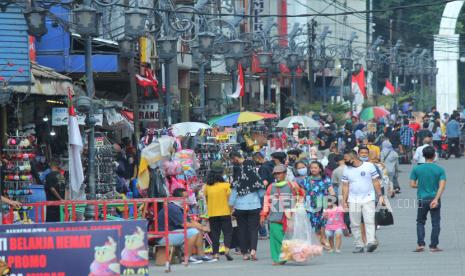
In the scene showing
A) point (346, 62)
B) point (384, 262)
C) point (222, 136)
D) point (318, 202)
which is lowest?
point (384, 262)

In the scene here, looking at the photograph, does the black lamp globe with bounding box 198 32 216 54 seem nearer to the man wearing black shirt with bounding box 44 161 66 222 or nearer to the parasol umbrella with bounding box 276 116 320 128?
the man wearing black shirt with bounding box 44 161 66 222

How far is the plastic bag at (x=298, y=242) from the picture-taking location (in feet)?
58.7

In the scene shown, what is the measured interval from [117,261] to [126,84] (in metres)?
22.6

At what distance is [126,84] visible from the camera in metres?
35.7

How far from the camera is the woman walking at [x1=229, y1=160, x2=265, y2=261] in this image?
18875 millimetres

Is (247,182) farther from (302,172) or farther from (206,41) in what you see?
(206,41)

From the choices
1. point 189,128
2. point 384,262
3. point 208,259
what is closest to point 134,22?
point 189,128

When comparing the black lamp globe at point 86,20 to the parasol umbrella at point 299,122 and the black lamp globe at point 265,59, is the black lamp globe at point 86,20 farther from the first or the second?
the black lamp globe at point 265,59

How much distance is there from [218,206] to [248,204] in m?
0.44

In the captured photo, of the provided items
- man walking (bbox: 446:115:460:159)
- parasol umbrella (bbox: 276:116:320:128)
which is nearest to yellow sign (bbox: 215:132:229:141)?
parasol umbrella (bbox: 276:116:320:128)

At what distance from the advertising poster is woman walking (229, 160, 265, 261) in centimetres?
573

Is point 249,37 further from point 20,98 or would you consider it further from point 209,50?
point 20,98

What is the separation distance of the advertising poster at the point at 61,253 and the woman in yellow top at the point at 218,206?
225 inches

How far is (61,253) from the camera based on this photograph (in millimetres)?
13133
